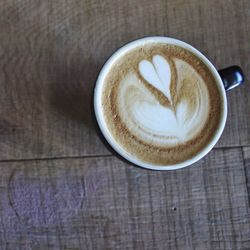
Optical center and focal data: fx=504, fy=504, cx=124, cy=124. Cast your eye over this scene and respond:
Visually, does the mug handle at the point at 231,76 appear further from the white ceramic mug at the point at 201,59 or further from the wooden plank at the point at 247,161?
the wooden plank at the point at 247,161

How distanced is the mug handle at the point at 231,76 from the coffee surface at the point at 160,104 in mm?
20

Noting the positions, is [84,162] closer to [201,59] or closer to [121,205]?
[121,205]

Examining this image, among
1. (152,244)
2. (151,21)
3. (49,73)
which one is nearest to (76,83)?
(49,73)

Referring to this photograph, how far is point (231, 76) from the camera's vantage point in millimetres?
700

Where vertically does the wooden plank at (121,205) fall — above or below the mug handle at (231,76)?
below

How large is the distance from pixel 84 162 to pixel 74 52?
0.16 meters

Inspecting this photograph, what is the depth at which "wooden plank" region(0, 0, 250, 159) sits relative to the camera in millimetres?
722

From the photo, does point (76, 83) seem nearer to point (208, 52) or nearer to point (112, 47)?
point (112, 47)

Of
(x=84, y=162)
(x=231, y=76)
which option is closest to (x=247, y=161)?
(x=231, y=76)

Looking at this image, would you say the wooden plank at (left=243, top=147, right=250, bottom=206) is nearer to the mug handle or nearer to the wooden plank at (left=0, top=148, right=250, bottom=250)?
the wooden plank at (left=0, top=148, right=250, bottom=250)

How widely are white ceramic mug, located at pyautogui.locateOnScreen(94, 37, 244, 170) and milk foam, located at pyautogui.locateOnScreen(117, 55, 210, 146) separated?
2cm

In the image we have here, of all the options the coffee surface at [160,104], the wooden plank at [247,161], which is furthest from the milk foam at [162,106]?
the wooden plank at [247,161]

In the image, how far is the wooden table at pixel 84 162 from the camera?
712 mm

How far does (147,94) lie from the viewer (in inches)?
26.5
